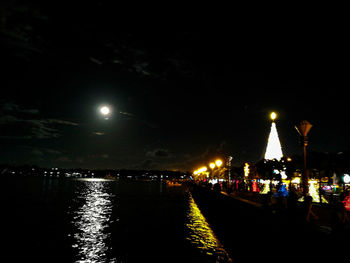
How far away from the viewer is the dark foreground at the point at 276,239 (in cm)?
559

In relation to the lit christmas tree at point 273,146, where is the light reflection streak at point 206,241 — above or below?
below

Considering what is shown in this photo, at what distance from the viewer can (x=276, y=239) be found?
8.56 metres

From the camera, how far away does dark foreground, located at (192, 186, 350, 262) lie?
559 cm

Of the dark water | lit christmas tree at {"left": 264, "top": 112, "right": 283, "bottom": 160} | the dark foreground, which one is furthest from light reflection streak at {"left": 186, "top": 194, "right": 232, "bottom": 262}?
lit christmas tree at {"left": 264, "top": 112, "right": 283, "bottom": 160}

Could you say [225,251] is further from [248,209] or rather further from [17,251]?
[17,251]

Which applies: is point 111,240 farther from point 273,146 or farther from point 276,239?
point 273,146

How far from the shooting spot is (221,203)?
22.5 metres

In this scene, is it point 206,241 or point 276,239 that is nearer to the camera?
point 276,239

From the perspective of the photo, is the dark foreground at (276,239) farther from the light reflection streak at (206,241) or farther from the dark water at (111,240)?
the dark water at (111,240)

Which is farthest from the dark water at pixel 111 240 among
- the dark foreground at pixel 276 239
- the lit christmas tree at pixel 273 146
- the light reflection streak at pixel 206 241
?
the lit christmas tree at pixel 273 146

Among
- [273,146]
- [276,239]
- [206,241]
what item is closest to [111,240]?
[206,241]

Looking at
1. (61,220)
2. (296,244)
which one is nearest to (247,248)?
(296,244)

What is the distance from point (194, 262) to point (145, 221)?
1431 cm

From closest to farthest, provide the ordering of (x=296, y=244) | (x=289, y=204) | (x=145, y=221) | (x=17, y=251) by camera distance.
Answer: (x=296, y=244), (x=289, y=204), (x=17, y=251), (x=145, y=221)
